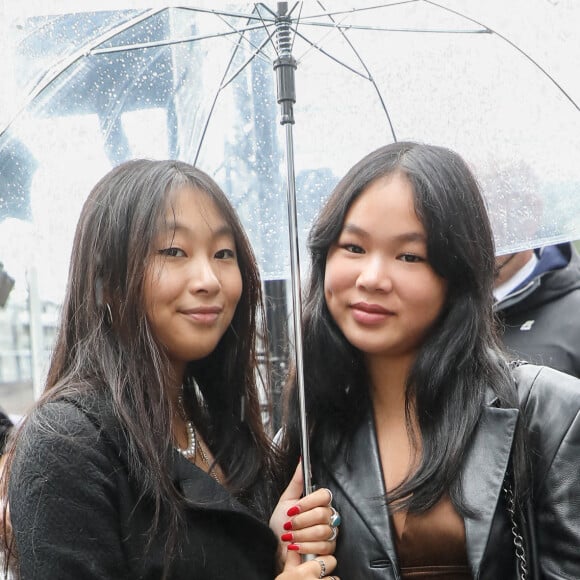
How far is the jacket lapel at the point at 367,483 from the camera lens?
2146 millimetres

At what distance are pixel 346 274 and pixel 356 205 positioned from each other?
0.20 m

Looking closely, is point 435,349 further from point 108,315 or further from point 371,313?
point 108,315

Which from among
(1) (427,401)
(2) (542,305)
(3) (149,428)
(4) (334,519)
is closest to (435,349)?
(1) (427,401)

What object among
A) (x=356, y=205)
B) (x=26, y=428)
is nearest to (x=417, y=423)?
(x=356, y=205)

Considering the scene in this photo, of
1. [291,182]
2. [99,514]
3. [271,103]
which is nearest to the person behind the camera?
[99,514]

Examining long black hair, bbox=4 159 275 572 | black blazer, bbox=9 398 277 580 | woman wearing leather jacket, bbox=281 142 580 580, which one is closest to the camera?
black blazer, bbox=9 398 277 580

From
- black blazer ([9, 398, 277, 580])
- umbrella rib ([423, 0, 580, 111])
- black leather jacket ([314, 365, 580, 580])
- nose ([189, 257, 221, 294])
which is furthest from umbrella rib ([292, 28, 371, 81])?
black blazer ([9, 398, 277, 580])

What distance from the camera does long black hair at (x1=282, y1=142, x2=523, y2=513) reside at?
2.18 metres

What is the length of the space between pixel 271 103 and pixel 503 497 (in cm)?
139

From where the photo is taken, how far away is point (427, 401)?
227 centimetres

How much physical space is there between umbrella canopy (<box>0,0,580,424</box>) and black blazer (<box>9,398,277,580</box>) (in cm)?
87

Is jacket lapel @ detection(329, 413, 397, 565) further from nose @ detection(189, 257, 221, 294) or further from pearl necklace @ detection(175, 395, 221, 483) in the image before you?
nose @ detection(189, 257, 221, 294)

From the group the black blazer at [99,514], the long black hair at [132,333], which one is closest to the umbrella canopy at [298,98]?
the long black hair at [132,333]

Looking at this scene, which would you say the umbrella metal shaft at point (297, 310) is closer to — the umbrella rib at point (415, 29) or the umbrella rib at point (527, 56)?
the umbrella rib at point (415, 29)
